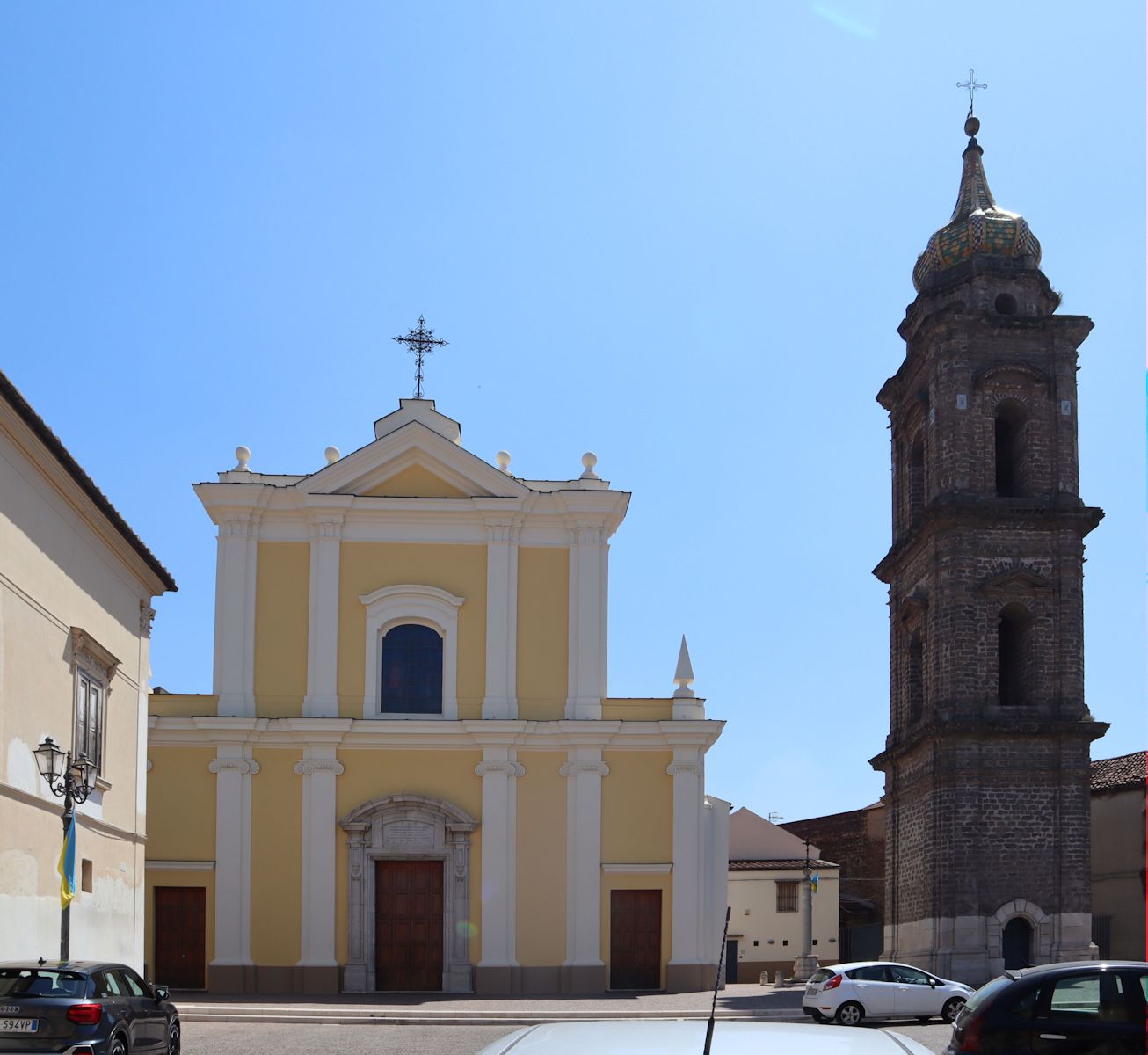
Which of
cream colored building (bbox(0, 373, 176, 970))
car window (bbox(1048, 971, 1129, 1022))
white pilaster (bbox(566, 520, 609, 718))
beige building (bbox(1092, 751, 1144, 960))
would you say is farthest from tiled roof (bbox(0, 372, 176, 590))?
beige building (bbox(1092, 751, 1144, 960))

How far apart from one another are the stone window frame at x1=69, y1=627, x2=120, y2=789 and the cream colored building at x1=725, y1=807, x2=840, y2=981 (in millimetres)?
34581

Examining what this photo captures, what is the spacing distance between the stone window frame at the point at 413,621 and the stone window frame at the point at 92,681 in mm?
9043

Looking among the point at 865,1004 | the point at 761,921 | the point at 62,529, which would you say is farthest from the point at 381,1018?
the point at 761,921

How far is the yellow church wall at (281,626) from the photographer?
104 feet

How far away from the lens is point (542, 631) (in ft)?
107

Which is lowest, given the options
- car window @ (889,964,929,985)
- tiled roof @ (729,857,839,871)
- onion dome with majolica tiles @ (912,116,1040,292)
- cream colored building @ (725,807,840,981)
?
cream colored building @ (725,807,840,981)

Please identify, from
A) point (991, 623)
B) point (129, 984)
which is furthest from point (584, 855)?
point (129, 984)

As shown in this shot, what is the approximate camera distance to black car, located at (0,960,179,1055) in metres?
12.9

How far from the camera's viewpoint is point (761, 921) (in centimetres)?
5534

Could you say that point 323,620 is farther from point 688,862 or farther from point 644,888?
point 688,862

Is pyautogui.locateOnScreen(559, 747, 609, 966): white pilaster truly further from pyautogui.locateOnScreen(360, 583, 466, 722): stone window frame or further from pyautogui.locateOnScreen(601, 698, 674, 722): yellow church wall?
pyautogui.locateOnScreen(360, 583, 466, 722): stone window frame

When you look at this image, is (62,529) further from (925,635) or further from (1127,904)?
(1127,904)

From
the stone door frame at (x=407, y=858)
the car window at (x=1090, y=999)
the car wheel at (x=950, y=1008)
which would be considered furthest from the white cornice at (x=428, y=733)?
the car window at (x=1090, y=999)

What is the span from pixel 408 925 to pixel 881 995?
10.1 meters
